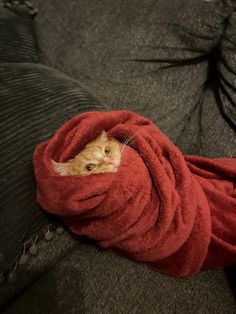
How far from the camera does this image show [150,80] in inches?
43.3

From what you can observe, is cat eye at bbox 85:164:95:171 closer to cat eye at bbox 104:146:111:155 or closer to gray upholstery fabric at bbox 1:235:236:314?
cat eye at bbox 104:146:111:155

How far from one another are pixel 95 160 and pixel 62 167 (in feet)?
0.26

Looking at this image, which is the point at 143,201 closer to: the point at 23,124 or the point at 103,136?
the point at 103,136

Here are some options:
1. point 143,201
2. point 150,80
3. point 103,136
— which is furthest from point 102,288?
point 150,80

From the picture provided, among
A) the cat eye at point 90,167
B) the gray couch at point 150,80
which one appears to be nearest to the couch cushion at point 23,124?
the gray couch at point 150,80

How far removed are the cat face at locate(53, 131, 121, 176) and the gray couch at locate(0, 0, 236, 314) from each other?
0.13 meters

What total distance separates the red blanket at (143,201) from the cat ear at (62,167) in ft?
0.04

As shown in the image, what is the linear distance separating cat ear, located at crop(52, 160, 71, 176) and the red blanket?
0.01 meters

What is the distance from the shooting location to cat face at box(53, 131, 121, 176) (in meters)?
0.68

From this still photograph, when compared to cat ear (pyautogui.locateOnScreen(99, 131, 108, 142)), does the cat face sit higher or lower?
lower

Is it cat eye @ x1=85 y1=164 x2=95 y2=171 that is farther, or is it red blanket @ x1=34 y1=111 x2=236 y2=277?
cat eye @ x1=85 y1=164 x2=95 y2=171

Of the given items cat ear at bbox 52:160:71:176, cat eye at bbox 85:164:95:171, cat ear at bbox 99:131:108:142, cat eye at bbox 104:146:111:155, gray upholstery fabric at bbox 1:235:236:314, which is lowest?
gray upholstery fabric at bbox 1:235:236:314

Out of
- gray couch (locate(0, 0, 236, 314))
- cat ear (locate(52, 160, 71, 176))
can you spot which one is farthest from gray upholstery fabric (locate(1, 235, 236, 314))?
cat ear (locate(52, 160, 71, 176))

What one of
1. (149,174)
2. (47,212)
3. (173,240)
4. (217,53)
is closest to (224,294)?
(173,240)
